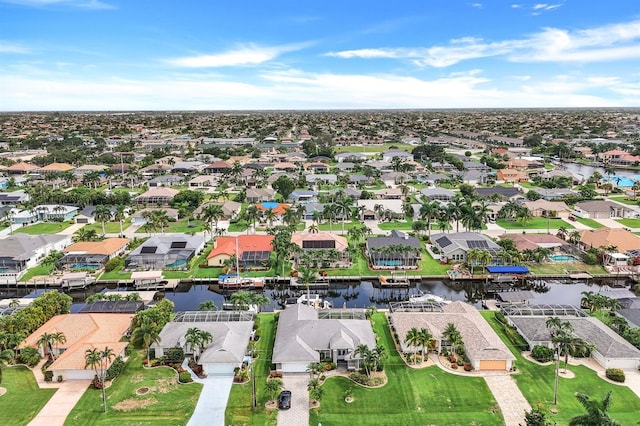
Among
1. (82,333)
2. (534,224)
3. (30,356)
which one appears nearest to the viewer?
(30,356)

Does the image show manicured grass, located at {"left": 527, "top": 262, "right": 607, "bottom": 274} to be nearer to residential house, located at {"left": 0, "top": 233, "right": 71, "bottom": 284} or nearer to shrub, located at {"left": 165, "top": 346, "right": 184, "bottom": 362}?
shrub, located at {"left": 165, "top": 346, "right": 184, "bottom": 362}

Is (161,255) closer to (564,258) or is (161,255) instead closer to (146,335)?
(146,335)

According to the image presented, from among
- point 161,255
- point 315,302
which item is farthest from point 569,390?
point 161,255

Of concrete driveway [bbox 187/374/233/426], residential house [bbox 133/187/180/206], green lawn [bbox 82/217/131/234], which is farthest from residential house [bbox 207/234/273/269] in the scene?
residential house [bbox 133/187/180/206]

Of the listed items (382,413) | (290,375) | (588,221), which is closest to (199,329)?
(290,375)

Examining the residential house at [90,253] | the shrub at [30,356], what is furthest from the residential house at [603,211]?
the shrub at [30,356]

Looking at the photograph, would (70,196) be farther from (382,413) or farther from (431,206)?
(382,413)
